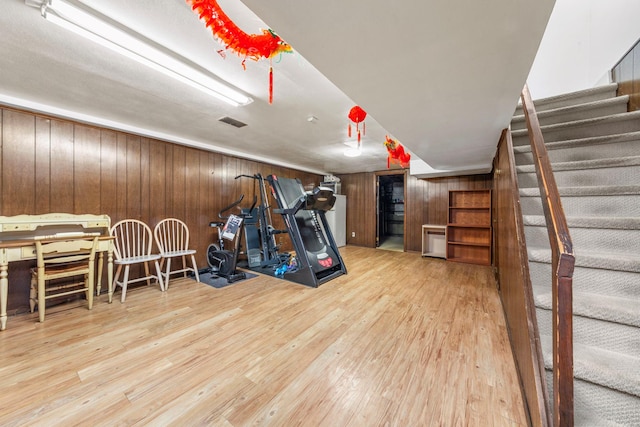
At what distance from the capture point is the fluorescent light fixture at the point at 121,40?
4.17 feet

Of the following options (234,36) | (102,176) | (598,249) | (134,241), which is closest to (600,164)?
(598,249)

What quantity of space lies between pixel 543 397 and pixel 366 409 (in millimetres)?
811

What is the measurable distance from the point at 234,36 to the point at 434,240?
5159 millimetres

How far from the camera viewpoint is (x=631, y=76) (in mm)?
2133

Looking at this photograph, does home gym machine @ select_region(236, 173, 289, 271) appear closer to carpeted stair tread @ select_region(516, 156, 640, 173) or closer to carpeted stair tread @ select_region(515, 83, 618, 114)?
carpeted stair tread @ select_region(516, 156, 640, 173)

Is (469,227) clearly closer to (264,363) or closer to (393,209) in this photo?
(393,209)

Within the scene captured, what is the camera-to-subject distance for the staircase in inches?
40.4

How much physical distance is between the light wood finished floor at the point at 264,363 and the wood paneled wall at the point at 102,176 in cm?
121

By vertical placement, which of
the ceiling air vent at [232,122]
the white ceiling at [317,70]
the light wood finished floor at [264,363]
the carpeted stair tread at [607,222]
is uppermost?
the ceiling air vent at [232,122]

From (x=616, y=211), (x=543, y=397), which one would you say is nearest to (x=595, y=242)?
(x=616, y=211)

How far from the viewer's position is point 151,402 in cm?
127

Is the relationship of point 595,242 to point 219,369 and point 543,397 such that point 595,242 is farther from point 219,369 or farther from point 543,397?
point 219,369

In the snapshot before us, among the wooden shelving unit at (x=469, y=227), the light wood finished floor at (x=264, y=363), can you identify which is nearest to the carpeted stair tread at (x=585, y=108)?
the light wood finished floor at (x=264, y=363)

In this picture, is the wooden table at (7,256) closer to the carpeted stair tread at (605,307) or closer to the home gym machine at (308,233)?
the home gym machine at (308,233)
